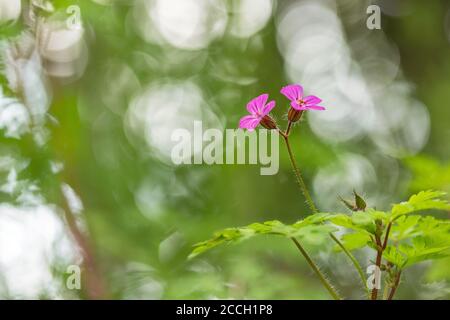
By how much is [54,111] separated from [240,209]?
1.34 metres

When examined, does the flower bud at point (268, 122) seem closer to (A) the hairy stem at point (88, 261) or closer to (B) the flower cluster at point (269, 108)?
(B) the flower cluster at point (269, 108)

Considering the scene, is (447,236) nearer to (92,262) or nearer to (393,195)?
(92,262)

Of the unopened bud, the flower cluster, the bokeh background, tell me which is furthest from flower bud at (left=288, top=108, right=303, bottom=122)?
the bokeh background

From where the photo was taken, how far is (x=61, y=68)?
3992 millimetres

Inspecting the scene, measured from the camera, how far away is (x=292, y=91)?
1.36 m

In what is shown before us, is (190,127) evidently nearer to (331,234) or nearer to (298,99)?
(298,99)

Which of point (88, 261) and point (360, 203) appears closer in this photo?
point (360, 203)

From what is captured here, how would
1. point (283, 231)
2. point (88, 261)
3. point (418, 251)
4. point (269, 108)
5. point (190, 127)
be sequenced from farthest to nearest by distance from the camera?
point (190, 127)
point (88, 261)
point (269, 108)
point (418, 251)
point (283, 231)

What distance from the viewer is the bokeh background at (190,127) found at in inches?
100

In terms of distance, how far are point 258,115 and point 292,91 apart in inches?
4.3

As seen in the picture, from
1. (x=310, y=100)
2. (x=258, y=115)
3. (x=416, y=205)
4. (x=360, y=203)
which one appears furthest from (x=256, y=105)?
(x=416, y=205)

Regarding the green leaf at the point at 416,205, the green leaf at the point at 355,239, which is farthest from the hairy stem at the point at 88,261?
the green leaf at the point at 416,205
